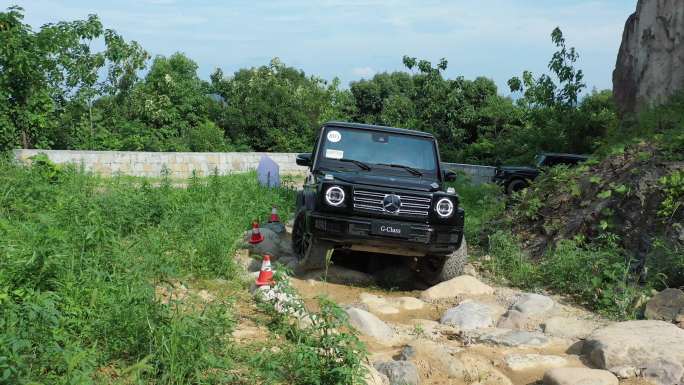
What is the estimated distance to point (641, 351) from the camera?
18.2 feet

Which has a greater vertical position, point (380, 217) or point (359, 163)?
point (359, 163)

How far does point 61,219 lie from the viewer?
24.4ft

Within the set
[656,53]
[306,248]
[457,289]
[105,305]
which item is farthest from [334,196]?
[656,53]

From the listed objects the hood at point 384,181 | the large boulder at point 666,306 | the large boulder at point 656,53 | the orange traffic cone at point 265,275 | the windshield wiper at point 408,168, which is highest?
the large boulder at point 656,53

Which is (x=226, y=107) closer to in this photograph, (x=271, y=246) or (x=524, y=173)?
(x=524, y=173)

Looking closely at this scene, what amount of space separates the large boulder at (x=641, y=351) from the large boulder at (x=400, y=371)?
1.52m

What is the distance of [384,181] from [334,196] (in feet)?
1.80

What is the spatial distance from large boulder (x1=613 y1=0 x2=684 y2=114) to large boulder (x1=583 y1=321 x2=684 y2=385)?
10534 millimetres

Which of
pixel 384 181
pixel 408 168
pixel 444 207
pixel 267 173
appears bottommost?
pixel 267 173

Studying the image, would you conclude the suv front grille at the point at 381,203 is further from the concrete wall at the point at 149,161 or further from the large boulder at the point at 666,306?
the concrete wall at the point at 149,161

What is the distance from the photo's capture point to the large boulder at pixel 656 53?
1611 centimetres

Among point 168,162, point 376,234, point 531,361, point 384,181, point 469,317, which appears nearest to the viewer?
point 531,361

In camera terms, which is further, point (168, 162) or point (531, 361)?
point (168, 162)

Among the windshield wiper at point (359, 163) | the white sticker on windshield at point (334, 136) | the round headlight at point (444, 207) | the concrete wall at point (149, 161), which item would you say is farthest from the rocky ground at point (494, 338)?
the concrete wall at point (149, 161)
